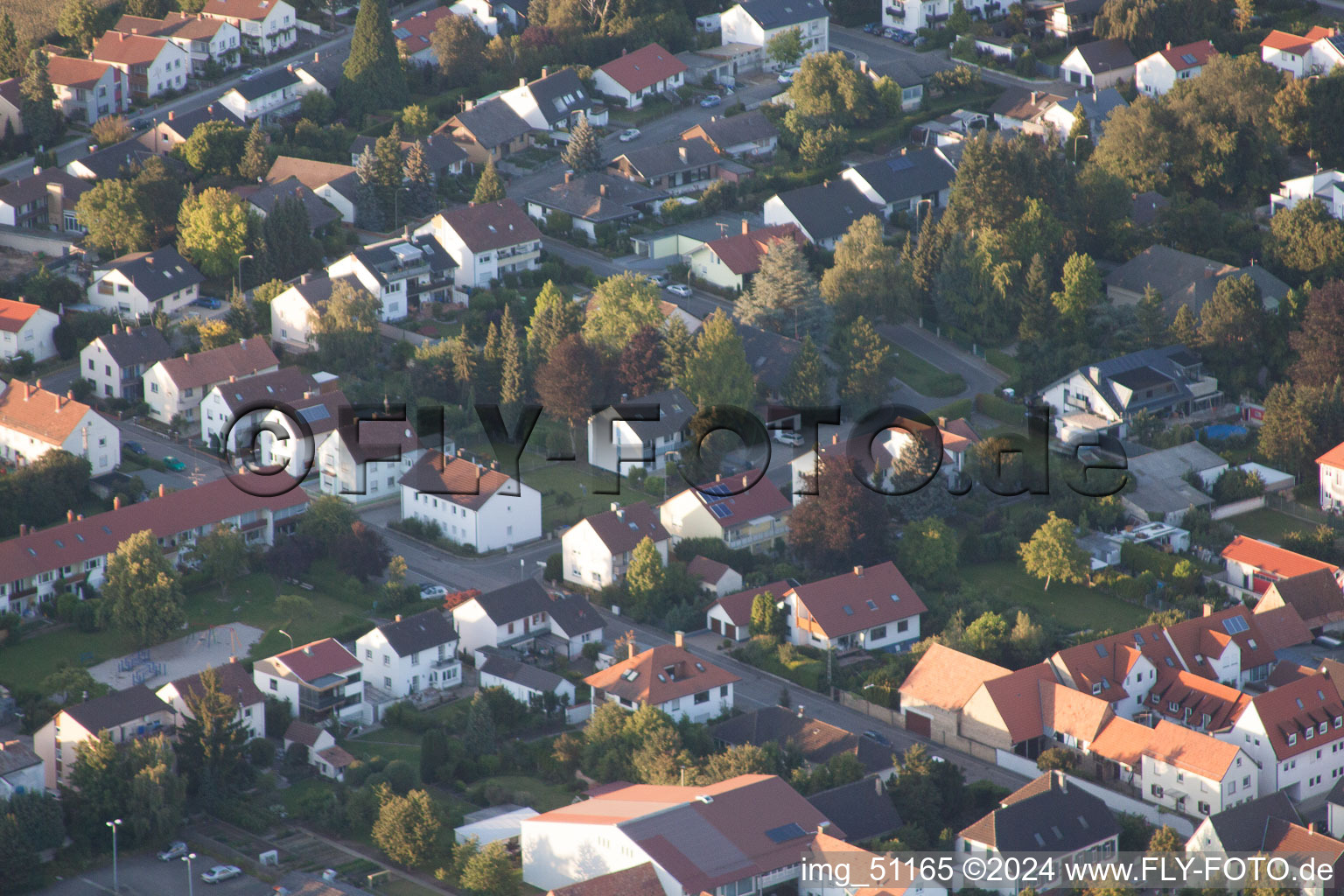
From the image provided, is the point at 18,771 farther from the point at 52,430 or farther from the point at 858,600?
the point at 858,600

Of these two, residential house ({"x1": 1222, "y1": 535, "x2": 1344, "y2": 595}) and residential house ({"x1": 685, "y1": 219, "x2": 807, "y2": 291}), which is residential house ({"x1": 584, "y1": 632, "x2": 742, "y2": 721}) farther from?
residential house ({"x1": 685, "y1": 219, "x2": 807, "y2": 291})

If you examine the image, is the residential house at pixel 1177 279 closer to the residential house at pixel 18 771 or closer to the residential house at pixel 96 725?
the residential house at pixel 96 725

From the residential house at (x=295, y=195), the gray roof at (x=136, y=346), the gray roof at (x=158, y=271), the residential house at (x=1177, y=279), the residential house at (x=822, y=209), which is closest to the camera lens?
the gray roof at (x=136, y=346)

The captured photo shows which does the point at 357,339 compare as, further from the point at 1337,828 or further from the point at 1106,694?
the point at 1337,828

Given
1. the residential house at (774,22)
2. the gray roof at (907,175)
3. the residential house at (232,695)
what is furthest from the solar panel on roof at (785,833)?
the residential house at (774,22)

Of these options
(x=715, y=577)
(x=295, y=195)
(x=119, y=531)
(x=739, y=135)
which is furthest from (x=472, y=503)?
(x=739, y=135)

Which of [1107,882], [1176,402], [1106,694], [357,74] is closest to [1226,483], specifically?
[1176,402]

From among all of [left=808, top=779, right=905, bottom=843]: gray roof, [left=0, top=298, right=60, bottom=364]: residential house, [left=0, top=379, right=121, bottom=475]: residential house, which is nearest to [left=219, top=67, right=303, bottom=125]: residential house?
[left=0, top=298, right=60, bottom=364]: residential house
